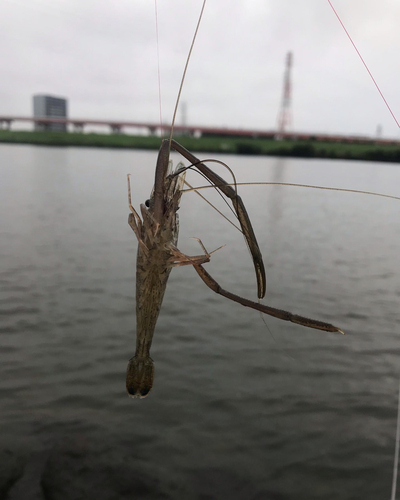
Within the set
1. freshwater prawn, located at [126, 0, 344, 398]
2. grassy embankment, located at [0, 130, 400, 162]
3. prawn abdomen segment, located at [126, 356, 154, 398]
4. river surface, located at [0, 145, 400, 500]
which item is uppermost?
grassy embankment, located at [0, 130, 400, 162]

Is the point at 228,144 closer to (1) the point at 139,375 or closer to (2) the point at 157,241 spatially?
(1) the point at 139,375

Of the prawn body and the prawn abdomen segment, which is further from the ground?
the prawn body

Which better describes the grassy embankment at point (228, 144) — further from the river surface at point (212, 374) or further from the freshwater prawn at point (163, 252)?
the freshwater prawn at point (163, 252)

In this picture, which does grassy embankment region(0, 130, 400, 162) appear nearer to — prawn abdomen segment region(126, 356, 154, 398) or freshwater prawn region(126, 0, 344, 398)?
prawn abdomen segment region(126, 356, 154, 398)

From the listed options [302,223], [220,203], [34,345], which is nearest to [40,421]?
[34,345]

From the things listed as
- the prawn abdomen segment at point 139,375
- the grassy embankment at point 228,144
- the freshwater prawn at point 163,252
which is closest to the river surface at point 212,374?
the prawn abdomen segment at point 139,375

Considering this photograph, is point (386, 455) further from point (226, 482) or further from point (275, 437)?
point (226, 482)

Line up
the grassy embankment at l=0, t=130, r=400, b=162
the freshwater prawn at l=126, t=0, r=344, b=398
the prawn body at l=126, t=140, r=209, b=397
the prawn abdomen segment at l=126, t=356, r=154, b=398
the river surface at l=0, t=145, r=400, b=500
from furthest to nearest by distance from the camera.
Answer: the grassy embankment at l=0, t=130, r=400, b=162 → the river surface at l=0, t=145, r=400, b=500 → the prawn abdomen segment at l=126, t=356, r=154, b=398 → the prawn body at l=126, t=140, r=209, b=397 → the freshwater prawn at l=126, t=0, r=344, b=398

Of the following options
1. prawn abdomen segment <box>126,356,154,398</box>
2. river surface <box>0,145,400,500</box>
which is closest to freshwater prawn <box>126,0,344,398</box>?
prawn abdomen segment <box>126,356,154,398</box>
